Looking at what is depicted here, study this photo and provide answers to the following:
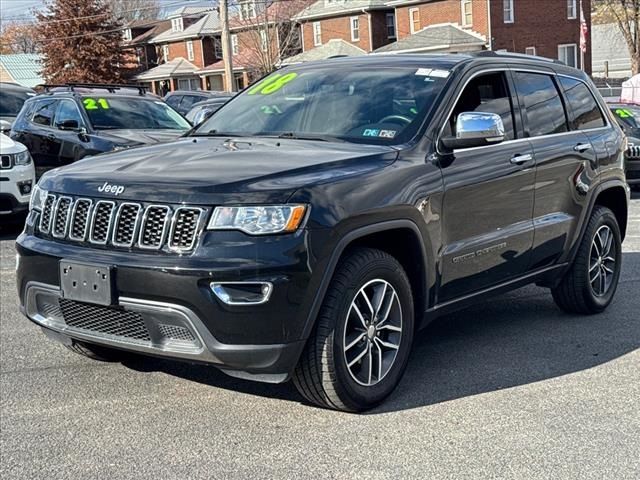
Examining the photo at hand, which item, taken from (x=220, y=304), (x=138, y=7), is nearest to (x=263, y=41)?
(x=138, y=7)

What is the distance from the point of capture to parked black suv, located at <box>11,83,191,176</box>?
35.7 feet

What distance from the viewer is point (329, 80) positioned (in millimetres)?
5289

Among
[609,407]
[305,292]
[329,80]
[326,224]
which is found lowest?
[609,407]

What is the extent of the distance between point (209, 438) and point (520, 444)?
149 centimetres

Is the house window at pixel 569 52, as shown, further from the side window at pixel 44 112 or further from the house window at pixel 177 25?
the side window at pixel 44 112

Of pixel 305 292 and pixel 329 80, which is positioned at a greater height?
pixel 329 80

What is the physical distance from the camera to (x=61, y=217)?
4.20m

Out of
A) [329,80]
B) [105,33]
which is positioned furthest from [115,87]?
[105,33]

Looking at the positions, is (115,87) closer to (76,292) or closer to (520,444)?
(76,292)

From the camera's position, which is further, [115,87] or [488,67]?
[115,87]

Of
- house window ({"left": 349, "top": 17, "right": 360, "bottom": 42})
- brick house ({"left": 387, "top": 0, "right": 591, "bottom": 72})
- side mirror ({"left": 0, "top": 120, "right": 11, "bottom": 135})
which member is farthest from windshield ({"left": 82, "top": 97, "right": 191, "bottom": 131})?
house window ({"left": 349, "top": 17, "right": 360, "bottom": 42})

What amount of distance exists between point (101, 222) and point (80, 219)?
0.58ft

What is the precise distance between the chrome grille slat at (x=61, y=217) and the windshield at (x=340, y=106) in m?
1.36

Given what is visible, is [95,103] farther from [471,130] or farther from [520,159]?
[471,130]
